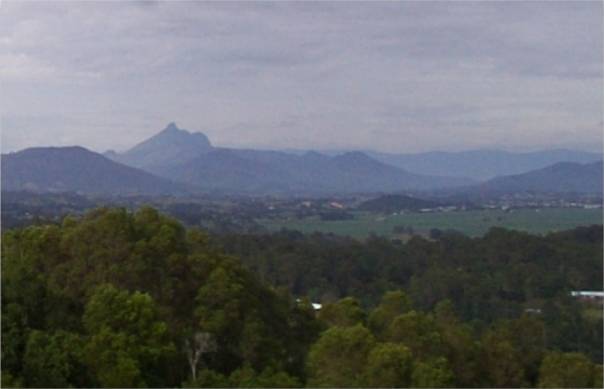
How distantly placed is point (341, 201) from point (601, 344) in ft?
184

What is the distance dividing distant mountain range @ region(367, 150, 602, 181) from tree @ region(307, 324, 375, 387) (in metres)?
112

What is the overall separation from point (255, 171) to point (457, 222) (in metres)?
58.0

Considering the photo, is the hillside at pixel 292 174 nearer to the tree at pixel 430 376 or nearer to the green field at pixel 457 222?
the green field at pixel 457 222

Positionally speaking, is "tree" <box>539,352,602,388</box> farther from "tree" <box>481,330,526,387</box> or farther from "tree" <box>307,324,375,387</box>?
"tree" <box>307,324,375,387</box>

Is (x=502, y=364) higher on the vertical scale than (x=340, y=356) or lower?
lower

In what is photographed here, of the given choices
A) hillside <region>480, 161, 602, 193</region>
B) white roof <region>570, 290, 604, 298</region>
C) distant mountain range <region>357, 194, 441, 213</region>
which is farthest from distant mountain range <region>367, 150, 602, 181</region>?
white roof <region>570, 290, 604, 298</region>

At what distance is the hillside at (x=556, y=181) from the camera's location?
8312 centimetres

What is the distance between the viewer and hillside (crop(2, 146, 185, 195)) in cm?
6644

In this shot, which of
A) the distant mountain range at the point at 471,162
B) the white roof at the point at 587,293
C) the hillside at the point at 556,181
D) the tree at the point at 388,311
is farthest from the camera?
the distant mountain range at the point at 471,162

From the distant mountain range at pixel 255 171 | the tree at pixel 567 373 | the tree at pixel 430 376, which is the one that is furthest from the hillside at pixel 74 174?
the tree at pixel 430 376

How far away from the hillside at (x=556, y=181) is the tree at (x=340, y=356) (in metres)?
72.5

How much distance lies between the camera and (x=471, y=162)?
133 m

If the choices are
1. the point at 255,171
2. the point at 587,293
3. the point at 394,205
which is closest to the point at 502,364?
the point at 587,293

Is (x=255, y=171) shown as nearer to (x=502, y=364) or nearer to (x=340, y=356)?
(x=502, y=364)
